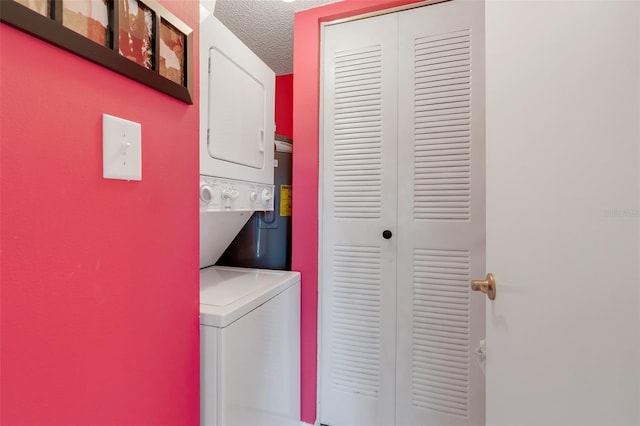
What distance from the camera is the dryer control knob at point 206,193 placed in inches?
52.4

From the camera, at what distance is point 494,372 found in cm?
104

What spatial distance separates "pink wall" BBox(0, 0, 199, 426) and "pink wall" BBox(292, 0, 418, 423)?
100 centimetres

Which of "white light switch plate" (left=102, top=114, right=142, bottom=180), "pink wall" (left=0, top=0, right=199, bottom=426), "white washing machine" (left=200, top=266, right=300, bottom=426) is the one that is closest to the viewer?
"pink wall" (left=0, top=0, right=199, bottom=426)

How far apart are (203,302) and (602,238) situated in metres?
1.31

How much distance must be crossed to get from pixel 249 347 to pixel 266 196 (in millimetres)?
877

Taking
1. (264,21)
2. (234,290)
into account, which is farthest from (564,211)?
(264,21)

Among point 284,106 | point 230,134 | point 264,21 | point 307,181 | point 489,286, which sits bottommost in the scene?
point 489,286

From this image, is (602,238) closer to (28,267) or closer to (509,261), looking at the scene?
(509,261)

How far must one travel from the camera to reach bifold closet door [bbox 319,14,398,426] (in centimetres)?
→ 186

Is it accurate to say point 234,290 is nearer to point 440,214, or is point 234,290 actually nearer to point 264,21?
point 440,214

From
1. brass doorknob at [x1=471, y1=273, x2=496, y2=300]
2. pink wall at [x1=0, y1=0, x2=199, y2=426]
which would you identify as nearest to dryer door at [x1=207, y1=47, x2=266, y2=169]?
pink wall at [x1=0, y1=0, x2=199, y2=426]

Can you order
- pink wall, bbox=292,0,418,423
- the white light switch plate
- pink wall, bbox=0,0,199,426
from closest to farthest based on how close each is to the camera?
1. pink wall, bbox=0,0,199,426
2. the white light switch plate
3. pink wall, bbox=292,0,418,423

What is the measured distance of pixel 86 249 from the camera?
28.0 inches

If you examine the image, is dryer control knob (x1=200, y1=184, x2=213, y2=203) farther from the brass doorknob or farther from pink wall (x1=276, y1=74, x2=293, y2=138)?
pink wall (x1=276, y1=74, x2=293, y2=138)
